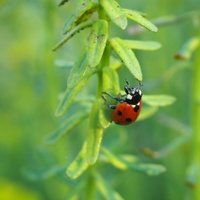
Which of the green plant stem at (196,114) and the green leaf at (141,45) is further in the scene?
the green plant stem at (196,114)

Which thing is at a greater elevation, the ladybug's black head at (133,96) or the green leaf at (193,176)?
the ladybug's black head at (133,96)

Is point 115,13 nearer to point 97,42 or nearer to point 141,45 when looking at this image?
point 97,42

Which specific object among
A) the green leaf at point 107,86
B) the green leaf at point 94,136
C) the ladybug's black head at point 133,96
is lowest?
the ladybug's black head at point 133,96

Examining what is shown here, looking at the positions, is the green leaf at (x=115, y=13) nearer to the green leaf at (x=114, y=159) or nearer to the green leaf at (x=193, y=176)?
the green leaf at (x=114, y=159)

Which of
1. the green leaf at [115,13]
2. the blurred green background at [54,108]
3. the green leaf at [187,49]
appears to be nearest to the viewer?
the green leaf at [115,13]

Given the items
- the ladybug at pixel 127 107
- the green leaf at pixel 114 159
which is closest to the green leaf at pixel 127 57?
the ladybug at pixel 127 107

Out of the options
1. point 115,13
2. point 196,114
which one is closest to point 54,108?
point 196,114

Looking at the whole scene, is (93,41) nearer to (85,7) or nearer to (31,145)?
(85,7)

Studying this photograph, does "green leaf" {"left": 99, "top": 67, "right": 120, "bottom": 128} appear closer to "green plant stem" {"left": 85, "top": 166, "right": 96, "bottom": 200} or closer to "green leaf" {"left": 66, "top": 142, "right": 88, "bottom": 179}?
"green leaf" {"left": 66, "top": 142, "right": 88, "bottom": 179}
